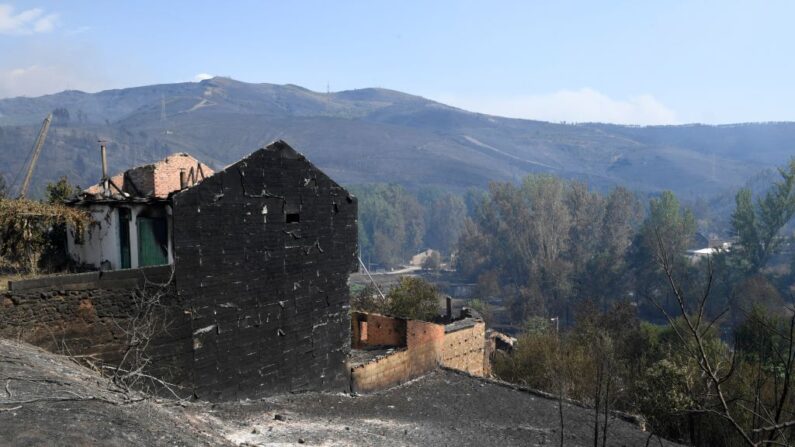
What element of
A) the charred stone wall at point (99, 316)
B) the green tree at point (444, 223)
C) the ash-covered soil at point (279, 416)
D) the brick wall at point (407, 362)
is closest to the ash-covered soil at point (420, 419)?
the ash-covered soil at point (279, 416)

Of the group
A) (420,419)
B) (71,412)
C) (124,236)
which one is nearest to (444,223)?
(420,419)

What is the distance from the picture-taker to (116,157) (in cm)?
16912

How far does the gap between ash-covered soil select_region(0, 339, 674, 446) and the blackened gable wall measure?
2.25 feet

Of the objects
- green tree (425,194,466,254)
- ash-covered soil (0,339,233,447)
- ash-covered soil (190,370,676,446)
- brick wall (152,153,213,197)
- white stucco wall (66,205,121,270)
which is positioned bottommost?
green tree (425,194,466,254)

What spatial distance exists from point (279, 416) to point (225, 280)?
3.16 metres

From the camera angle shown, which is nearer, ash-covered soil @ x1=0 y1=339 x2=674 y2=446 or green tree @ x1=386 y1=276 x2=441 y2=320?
ash-covered soil @ x1=0 y1=339 x2=674 y2=446

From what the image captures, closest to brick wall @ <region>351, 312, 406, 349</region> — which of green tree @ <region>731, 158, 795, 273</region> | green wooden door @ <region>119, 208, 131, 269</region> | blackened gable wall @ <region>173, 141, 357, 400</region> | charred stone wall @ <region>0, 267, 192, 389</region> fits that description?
blackened gable wall @ <region>173, 141, 357, 400</region>

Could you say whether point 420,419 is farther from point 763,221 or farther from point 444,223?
point 444,223

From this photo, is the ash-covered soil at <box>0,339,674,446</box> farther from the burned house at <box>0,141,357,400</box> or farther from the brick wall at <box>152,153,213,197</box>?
the brick wall at <box>152,153,213,197</box>

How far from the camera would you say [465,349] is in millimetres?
23656

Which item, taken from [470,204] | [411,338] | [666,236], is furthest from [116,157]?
[411,338]

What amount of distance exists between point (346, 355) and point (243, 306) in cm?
408

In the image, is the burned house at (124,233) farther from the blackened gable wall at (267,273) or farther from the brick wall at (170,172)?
the brick wall at (170,172)

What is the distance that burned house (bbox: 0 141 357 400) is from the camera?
11141 millimetres
